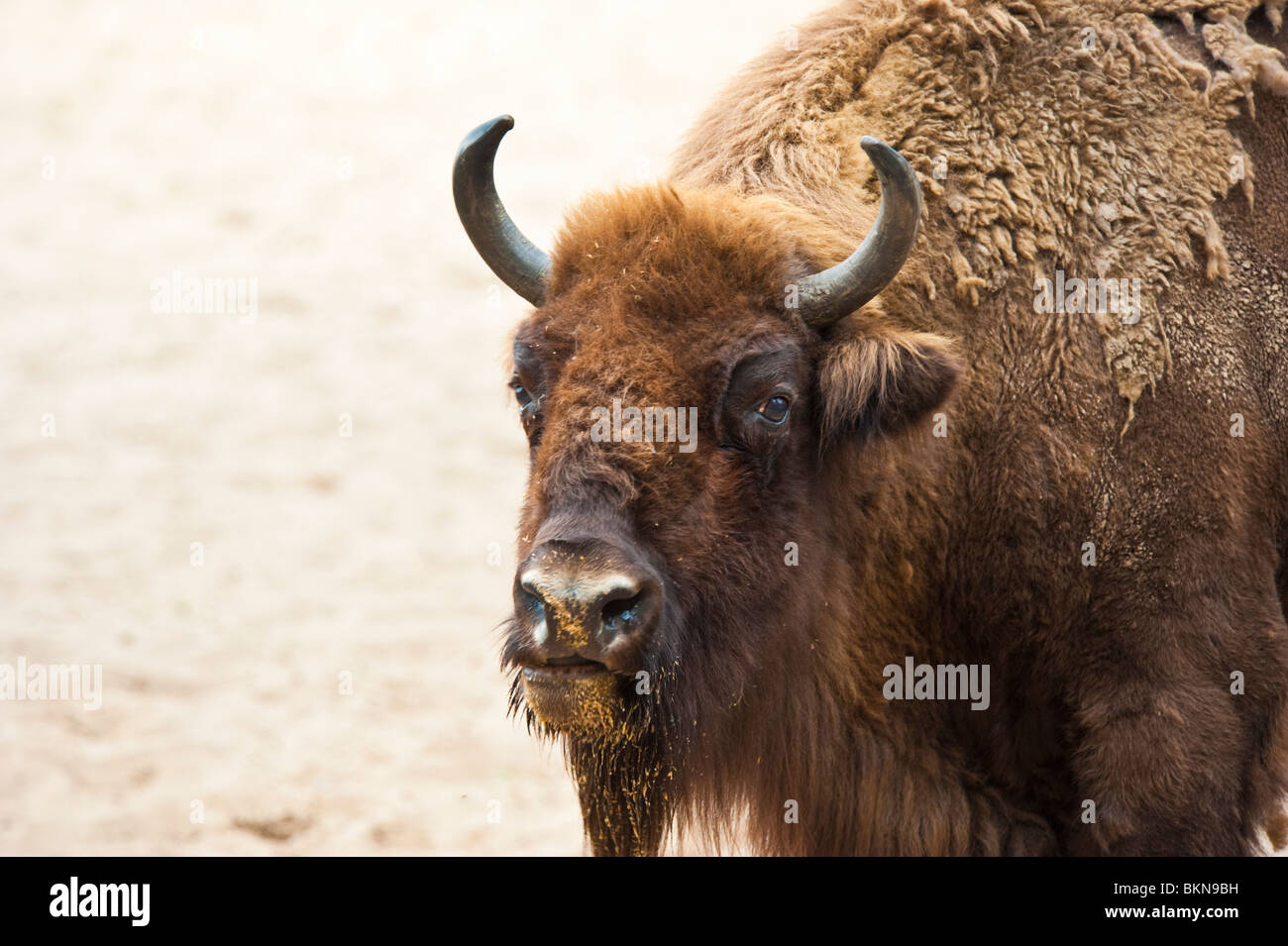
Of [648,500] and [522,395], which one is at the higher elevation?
[522,395]

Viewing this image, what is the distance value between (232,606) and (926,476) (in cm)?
545

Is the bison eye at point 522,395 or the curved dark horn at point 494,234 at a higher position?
the curved dark horn at point 494,234

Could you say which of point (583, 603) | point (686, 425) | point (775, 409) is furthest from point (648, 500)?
point (775, 409)

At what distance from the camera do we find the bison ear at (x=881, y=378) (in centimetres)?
407

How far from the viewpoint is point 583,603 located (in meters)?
3.53

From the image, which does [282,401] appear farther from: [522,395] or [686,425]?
[686,425]

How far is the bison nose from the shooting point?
11.6 ft

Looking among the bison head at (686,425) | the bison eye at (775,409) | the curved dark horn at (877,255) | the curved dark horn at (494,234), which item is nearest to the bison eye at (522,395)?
the bison head at (686,425)

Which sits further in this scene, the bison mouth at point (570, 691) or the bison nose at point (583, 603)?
the bison mouth at point (570, 691)

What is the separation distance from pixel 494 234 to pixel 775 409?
→ 1028mm

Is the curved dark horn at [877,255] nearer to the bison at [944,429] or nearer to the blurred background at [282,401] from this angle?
the bison at [944,429]

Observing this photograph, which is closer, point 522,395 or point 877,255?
point 877,255

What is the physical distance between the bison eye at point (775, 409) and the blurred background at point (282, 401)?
1.17 m

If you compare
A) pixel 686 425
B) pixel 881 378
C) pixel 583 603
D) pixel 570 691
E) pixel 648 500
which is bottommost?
pixel 570 691
